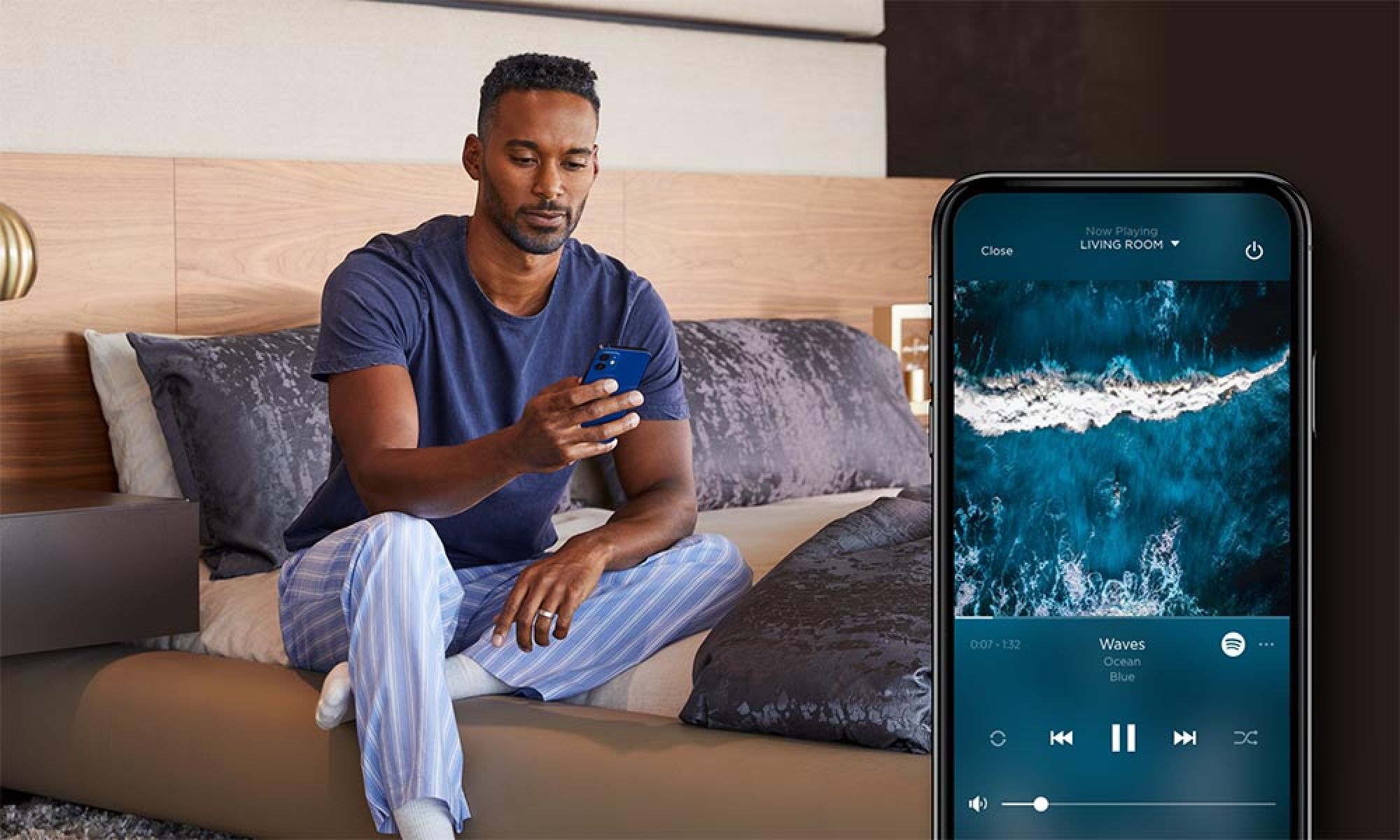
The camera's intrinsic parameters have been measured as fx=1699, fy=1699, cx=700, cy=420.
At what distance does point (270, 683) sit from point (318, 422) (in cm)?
50

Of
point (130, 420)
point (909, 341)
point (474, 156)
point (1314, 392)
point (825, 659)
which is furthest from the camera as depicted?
point (909, 341)

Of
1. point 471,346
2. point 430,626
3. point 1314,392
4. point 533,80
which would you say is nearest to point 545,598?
point 430,626

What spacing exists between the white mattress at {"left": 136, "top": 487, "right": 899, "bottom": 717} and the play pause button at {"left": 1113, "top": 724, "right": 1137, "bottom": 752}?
1.20 m

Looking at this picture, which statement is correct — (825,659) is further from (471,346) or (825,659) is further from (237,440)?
(237,440)

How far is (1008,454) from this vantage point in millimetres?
597

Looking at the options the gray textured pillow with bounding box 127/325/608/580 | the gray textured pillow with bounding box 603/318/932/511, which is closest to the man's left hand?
the gray textured pillow with bounding box 127/325/608/580

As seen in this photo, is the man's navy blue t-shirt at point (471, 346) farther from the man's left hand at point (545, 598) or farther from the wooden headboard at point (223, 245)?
the wooden headboard at point (223, 245)

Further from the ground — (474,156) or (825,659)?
(474,156)

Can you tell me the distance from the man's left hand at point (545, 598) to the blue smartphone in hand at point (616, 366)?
0.17m

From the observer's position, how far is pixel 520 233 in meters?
2.09

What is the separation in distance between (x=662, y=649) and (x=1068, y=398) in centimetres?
128

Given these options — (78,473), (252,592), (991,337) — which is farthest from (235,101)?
(991,337)

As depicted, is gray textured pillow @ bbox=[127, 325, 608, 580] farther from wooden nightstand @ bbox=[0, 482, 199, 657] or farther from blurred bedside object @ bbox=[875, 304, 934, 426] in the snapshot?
blurred bedside object @ bbox=[875, 304, 934, 426]

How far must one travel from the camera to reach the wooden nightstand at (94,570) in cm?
193
